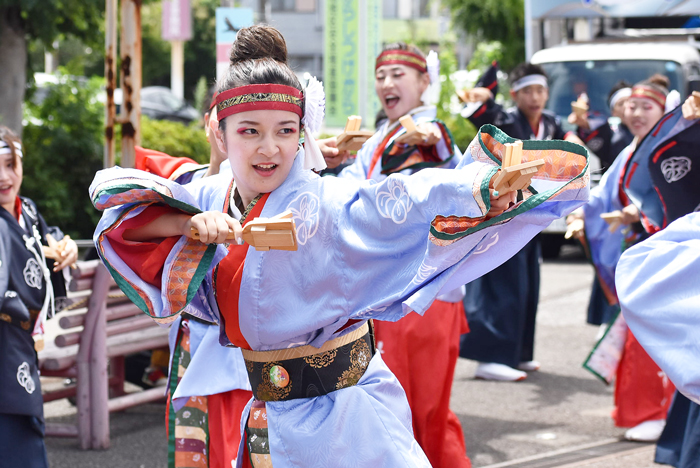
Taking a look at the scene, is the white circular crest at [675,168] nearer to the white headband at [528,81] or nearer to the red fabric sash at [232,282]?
the red fabric sash at [232,282]

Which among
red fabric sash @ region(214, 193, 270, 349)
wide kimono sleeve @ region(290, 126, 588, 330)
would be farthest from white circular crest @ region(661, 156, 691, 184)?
red fabric sash @ region(214, 193, 270, 349)

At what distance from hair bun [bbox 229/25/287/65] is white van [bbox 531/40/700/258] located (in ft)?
25.9

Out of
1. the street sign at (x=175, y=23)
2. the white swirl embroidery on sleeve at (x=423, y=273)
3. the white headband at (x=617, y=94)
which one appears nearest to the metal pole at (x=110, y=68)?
the white headband at (x=617, y=94)

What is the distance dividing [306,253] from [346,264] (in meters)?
0.10

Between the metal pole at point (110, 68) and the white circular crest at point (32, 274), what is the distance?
2.07 m

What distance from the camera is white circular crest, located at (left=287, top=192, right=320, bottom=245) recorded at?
2.16 m

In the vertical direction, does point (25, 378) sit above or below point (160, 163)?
below

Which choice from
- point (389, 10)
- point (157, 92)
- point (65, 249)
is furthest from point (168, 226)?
point (389, 10)

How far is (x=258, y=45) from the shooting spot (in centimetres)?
232

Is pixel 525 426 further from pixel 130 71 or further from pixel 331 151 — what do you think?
pixel 130 71

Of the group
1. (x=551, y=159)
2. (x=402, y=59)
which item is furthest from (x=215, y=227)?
(x=402, y=59)

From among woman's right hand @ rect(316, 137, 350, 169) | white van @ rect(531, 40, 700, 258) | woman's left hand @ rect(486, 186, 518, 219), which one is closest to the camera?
woman's left hand @ rect(486, 186, 518, 219)

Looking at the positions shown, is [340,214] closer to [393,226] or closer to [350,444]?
[393,226]

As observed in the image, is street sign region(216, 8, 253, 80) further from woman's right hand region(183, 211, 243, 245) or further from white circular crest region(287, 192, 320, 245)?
woman's right hand region(183, 211, 243, 245)
